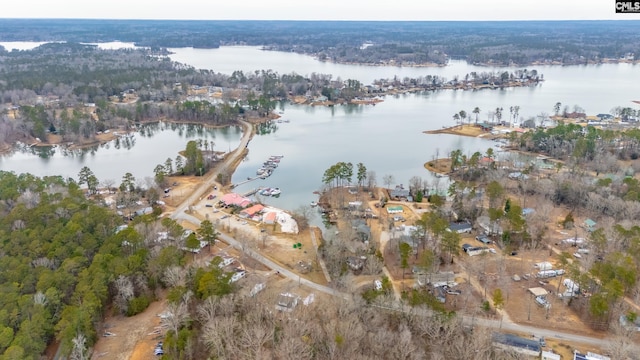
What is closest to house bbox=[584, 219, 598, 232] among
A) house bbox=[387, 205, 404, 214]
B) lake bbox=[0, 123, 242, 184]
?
house bbox=[387, 205, 404, 214]

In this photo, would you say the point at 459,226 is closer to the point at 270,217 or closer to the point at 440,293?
the point at 440,293

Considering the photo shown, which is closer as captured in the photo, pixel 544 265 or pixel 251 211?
pixel 544 265

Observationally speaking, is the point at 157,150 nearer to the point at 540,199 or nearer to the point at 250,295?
the point at 250,295

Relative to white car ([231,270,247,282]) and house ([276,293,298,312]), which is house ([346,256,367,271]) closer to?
house ([276,293,298,312])

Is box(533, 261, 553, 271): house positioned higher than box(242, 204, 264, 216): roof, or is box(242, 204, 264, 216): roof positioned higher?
box(242, 204, 264, 216): roof

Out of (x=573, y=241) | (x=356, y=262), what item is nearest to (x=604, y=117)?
(x=573, y=241)

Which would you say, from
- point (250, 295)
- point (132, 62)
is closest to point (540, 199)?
point (250, 295)
